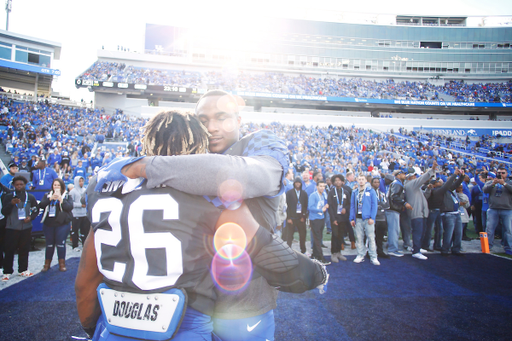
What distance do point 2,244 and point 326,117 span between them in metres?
30.0

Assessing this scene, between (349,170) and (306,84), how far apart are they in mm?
27471

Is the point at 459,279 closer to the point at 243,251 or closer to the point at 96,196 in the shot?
the point at 243,251

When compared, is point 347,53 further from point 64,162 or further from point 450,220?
point 64,162

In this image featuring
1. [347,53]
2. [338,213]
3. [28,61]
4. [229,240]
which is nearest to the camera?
[229,240]

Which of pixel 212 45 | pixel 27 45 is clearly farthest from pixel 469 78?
pixel 27 45

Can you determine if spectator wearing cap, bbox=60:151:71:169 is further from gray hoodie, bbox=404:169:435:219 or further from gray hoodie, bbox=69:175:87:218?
gray hoodie, bbox=404:169:435:219

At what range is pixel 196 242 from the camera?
104 cm

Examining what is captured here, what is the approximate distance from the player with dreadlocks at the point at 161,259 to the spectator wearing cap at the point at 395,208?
619cm

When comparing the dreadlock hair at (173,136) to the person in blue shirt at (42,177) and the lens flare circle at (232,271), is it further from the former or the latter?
the person in blue shirt at (42,177)

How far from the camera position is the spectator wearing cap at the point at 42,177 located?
770 cm

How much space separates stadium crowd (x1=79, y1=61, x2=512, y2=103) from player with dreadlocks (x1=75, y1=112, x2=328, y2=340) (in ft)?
111

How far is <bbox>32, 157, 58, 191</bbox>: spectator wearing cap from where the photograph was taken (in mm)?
7695

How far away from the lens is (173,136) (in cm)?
121

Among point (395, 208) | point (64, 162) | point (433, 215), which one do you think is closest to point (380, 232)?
point (395, 208)
